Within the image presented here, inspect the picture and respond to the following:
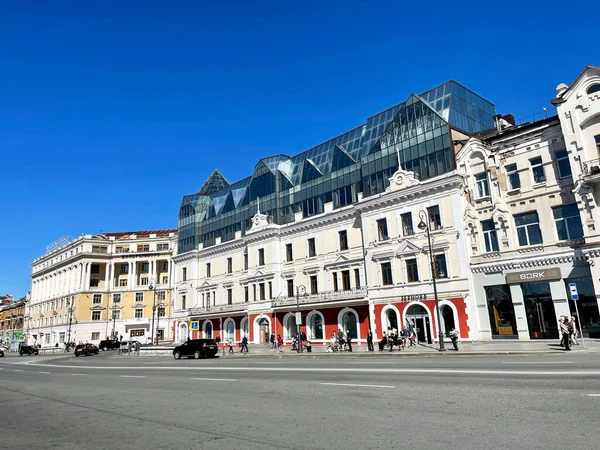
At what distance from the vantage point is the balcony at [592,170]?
27547 mm

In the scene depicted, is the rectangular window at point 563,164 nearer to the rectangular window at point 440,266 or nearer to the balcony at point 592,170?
the balcony at point 592,170

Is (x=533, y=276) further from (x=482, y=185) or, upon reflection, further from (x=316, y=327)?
(x=316, y=327)

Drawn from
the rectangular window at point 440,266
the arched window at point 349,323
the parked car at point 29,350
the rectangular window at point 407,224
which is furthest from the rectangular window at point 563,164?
the parked car at point 29,350

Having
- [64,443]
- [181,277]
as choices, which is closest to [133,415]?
[64,443]

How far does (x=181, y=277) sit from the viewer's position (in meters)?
64.6

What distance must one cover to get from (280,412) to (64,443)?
384 cm

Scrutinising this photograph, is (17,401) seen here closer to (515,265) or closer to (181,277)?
(515,265)

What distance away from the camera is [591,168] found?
28031mm

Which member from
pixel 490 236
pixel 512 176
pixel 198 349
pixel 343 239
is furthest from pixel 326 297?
pixel 512 176

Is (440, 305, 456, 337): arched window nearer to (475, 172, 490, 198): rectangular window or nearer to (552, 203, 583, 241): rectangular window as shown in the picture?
(475, 172, 490, 198): rectangular window

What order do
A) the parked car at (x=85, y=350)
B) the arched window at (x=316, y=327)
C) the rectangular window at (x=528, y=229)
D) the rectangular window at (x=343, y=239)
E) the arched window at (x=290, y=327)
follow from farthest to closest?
the parked car at (x=85, y=350) → the arched window at (x=290, y=327) → the arched window at (x=316, y=327) → the rectangular window at (x=343, y=239) → the rectangular window at (x=528, y=229)

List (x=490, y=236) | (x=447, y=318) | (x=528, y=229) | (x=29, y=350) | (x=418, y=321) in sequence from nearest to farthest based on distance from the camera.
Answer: (x=528, y=229) → (x=490, y=236) → (x=447, y=318) → (x=418, y=321) → (x=29, y=350)

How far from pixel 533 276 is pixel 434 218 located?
8.63 m

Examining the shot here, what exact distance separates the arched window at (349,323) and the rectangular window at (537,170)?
1936 centimetres
